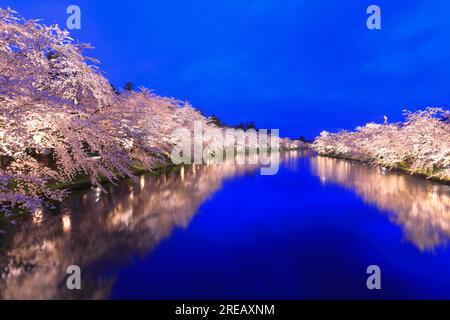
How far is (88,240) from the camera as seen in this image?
34.0ft

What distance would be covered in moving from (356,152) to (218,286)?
2739 inches

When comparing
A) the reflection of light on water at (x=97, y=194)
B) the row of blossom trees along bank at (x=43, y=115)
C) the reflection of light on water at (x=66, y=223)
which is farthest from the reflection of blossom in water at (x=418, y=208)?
the reflection of light on water at (x=97, y=194)

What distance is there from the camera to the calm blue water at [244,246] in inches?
280

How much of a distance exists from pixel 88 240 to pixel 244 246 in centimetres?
470

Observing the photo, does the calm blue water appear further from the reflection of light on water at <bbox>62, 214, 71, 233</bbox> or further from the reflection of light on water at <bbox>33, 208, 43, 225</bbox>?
the reflection of light on water at <bbox>33, 208, 43, 225</bbox>

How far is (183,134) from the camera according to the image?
165ft

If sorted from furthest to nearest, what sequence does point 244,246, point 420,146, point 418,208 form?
point 420,146
point 418,208
point 244,246

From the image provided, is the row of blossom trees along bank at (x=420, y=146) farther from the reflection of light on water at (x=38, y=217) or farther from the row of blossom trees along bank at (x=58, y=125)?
the reflection of light on water at (x=38, y=217)

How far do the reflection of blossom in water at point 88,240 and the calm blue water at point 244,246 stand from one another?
0.04 metres

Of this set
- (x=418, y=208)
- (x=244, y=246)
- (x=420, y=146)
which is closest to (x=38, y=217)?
(x=244, y=246)

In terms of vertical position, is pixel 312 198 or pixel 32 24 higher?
pixel 32 24

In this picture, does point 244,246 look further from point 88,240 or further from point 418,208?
point 418,208
